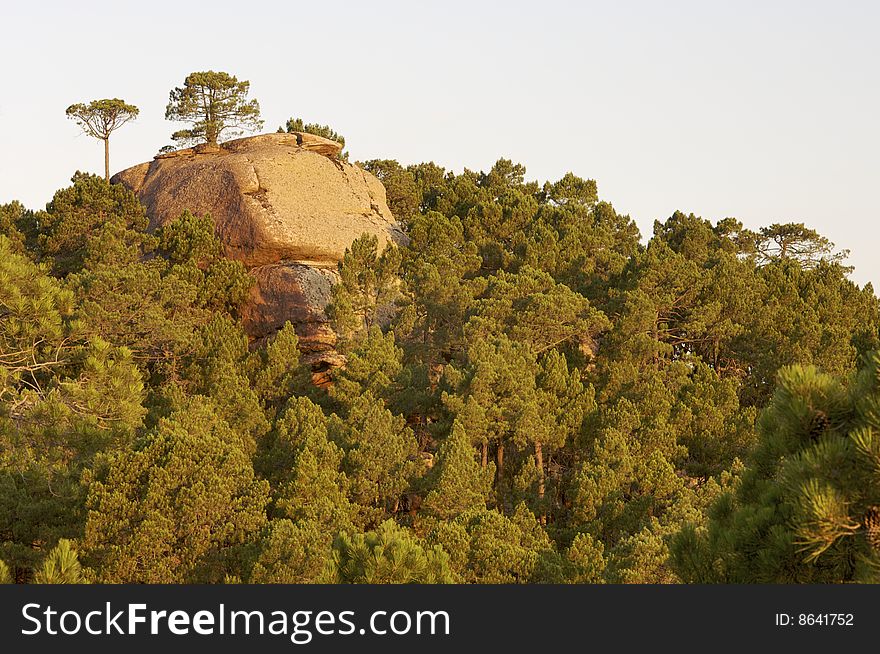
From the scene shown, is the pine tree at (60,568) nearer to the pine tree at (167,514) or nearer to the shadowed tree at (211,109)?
the pine tree at (167,514)

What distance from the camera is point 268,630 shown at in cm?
732

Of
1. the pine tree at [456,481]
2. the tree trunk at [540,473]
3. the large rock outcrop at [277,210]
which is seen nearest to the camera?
the pine tree at [456,481]

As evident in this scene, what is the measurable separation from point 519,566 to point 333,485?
4.58m

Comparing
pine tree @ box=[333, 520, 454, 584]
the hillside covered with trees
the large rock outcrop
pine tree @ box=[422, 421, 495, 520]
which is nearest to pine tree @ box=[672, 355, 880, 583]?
the hillside covered with trees

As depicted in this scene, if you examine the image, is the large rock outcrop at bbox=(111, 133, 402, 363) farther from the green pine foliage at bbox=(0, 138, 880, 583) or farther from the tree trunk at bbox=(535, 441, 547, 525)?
the tree trunk at bbox=(535, 441, 547, 525)

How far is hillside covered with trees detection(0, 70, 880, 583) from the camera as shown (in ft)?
26.1

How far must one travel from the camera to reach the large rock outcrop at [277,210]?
32562 millimetres

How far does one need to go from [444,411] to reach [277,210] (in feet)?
38.4

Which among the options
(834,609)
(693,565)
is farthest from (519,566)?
(834,609)

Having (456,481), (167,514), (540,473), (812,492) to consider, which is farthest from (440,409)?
(812,492)

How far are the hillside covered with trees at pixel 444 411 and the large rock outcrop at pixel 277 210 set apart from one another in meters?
1.08

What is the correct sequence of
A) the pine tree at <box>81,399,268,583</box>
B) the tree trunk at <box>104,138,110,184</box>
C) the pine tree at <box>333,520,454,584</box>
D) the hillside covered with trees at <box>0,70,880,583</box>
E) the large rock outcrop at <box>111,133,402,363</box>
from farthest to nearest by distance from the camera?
the tree trunk at <box>104,138,110,184</box> → the large rock outcrop at <box>111,133,402,363</box> → the pine tree at <box>81,399,268,583</box> → the pine tree at <box>333,520,454,584</box> → the hillside covered with trees at <box>0,70,880,583</box>

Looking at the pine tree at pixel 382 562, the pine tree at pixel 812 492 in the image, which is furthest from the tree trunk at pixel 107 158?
the pine tree at pixel 812 492

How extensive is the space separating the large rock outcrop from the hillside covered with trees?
1081 mm
